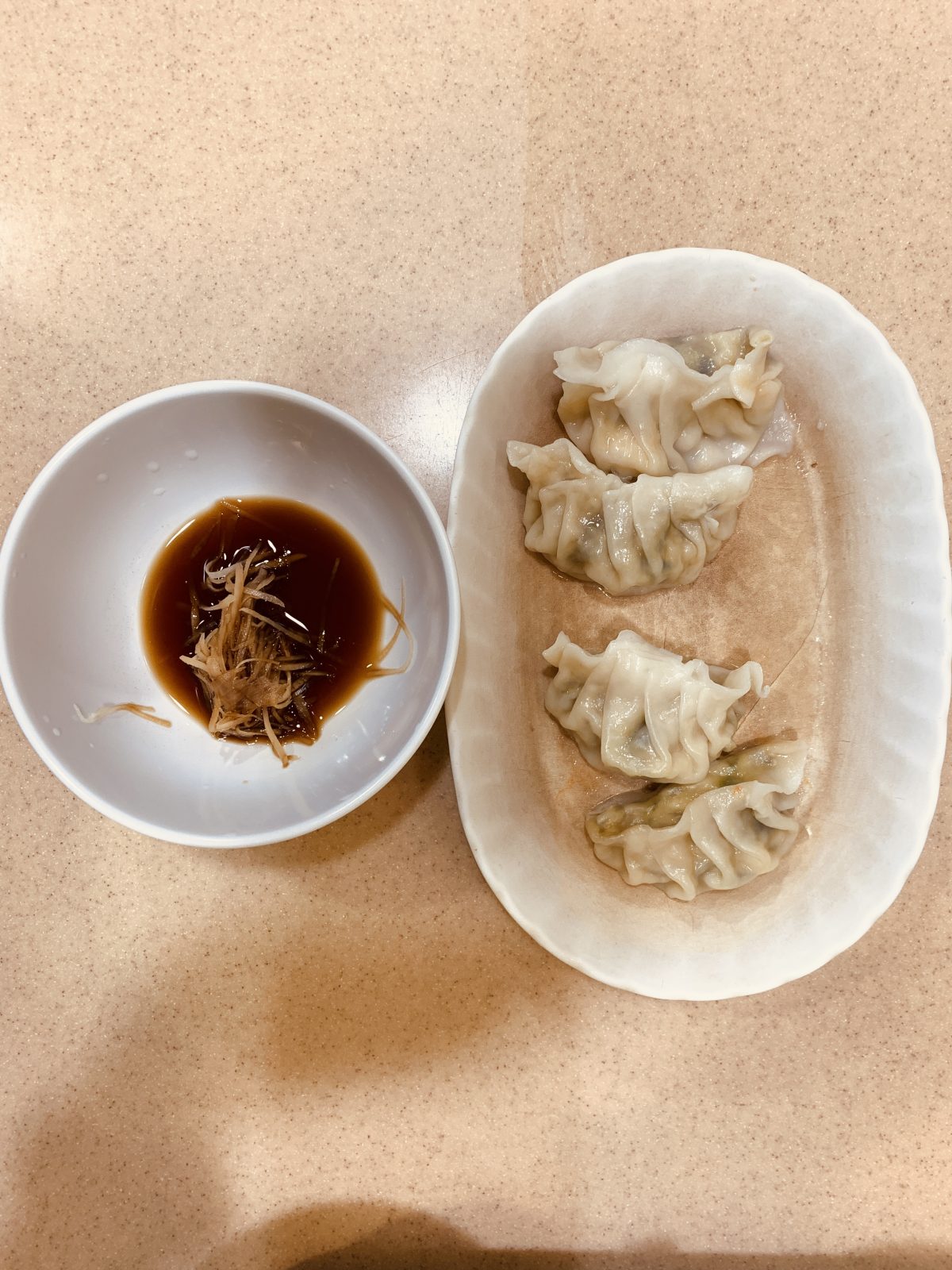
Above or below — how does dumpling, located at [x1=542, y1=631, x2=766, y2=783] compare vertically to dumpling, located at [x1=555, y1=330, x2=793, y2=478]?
below

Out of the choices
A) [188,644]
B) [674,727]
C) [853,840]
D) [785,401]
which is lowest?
[853,840]

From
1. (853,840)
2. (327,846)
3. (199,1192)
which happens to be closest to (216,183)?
(327,846)

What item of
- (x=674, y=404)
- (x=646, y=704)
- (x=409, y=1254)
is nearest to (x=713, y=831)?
(x=646, y=704)

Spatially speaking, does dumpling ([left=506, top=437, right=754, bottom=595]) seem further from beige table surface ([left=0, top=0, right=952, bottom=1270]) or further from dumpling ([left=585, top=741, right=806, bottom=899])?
dumpling ([left=585, top=741, right=806, bottom=899])

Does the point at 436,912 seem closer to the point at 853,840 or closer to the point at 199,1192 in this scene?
the point at 199,1192

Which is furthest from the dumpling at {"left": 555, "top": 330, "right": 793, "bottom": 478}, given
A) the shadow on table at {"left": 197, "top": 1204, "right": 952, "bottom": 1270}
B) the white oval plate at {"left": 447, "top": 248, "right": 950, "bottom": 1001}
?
the shadow on table at {"left": 197, "top": 1204, "right": 952, "bottom": 1270}


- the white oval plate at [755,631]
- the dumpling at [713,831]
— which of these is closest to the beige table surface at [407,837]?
the white oval plate at [755,631]
